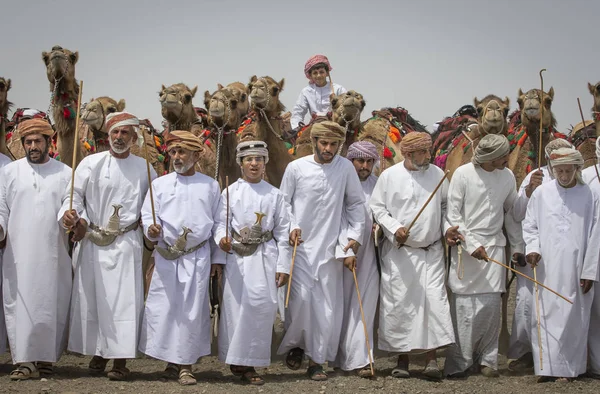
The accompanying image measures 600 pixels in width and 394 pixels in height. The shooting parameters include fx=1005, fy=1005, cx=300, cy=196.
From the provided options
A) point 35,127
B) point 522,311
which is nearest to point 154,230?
point 35,127

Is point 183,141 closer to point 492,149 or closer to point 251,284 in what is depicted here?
point 251,284

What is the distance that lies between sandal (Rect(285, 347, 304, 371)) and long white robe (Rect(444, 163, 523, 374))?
122 cm

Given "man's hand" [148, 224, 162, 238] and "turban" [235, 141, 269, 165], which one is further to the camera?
"turban" [235, 141, 269, 165]

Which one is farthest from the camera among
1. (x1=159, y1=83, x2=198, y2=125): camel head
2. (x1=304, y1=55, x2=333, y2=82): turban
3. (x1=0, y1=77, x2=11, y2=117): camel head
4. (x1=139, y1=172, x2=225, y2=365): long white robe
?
(x1=304, y1=55, x2=333, y2=82): turban

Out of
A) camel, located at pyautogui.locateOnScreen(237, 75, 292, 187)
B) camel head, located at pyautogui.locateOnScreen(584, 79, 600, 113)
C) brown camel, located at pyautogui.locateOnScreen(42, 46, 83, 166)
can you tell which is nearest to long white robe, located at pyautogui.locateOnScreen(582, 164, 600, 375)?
camel head, located at pyautogui.locateOnScreen(584, 79, 600, 113)

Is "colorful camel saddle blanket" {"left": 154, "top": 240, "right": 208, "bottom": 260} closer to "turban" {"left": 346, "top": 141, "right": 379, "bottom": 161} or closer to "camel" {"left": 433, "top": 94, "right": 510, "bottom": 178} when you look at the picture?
"turban" {"left": 346, "top": 141, "right": 379, "bottom": 161}

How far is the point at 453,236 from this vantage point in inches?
323

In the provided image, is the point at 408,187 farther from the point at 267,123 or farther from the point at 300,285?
A: the point at 267,123

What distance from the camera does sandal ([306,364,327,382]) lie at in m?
7.94

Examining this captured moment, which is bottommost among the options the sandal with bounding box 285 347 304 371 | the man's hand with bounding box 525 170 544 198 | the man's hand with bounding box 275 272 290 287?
the sandal with bounding box 285 347 304 371

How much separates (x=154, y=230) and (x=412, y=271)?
210cm

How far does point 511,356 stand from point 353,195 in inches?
79.1

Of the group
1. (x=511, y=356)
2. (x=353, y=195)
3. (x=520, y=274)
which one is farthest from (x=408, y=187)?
(x=511, y=356)

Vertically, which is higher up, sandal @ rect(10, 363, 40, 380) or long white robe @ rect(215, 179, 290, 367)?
long white robe @ rect(215, 179, 290, 367)
